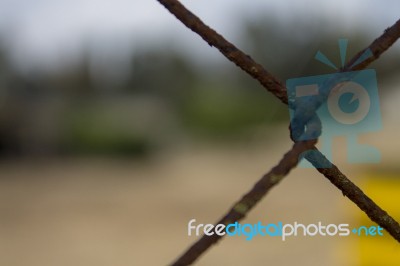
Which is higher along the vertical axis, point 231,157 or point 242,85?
point 242,85

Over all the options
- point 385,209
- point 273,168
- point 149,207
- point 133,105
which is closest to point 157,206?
point 149,207

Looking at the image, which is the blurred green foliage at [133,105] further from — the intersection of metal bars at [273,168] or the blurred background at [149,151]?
the intersection of metal bars at [273,168]

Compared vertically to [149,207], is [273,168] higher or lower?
higher

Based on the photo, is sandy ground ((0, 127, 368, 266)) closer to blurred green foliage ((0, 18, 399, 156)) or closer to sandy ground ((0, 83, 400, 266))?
sandy ground ((0, 83, 400, 266))

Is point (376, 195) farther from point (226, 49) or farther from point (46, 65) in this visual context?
point (46, 65)

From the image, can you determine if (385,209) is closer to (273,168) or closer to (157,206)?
(273,168)

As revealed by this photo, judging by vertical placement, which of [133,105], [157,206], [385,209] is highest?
[133,105]

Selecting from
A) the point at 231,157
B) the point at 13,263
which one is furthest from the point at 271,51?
the point at 13,263

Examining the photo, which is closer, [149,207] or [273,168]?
[273,168]

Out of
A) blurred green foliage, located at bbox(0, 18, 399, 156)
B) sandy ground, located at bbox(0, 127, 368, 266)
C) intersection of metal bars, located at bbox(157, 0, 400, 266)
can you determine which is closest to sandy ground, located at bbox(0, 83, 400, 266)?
sandy ground, located at bbox(0, 127, 368, 266)

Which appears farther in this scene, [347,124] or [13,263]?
[13,263]
